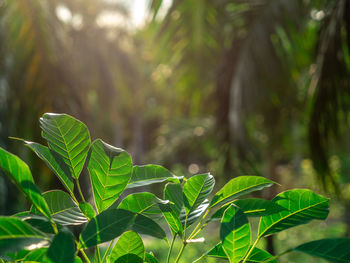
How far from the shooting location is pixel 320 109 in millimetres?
2268

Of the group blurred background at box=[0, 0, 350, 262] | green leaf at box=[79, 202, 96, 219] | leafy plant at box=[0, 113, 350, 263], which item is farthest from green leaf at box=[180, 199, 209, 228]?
blurred background at box=[0, 0, 350, 262]

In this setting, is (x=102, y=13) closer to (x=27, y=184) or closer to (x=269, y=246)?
(x=269, y=246)

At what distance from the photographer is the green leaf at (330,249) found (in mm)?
423

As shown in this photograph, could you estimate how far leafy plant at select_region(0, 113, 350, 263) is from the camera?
0.46 m

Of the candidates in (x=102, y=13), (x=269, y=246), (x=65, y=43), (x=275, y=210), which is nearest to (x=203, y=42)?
(x=65, y=43)

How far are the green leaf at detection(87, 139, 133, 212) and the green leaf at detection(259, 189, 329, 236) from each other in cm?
20

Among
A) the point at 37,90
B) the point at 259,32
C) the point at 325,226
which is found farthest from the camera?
the point at 325,226

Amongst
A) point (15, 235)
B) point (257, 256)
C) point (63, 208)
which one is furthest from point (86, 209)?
point (257, 256)

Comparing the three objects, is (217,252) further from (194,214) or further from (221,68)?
(221,68)

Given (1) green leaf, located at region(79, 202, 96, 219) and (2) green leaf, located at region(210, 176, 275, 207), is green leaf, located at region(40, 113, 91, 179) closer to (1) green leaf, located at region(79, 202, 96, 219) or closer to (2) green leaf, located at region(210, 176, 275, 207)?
(1) green leaf, located at region(79, 202, 96, 219)

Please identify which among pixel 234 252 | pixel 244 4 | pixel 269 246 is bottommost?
pixel 269 246

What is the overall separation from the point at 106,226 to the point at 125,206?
99 mm

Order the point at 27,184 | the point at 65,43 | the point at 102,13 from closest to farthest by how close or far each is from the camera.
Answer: the point at 27,184
the point at 65,43
the point at 102,13

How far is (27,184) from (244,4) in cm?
345
